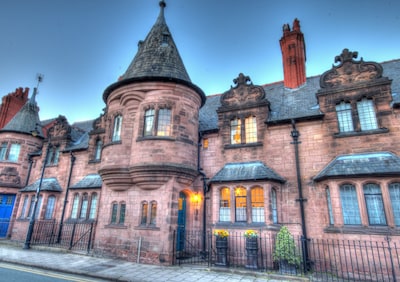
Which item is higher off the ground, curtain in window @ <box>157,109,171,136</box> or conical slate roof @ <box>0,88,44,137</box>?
conical slate roof @ <box>0,88,44,137</box>

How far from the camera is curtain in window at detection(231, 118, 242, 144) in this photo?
15.4 m

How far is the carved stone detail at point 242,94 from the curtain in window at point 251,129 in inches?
43.8

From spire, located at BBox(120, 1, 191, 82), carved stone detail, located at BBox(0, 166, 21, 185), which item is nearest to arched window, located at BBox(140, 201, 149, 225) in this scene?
spire, located at BBox(120, 1, 191, 82)

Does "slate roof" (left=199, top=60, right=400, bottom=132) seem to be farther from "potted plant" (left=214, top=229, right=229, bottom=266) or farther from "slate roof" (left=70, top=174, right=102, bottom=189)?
"slate roof" (left=70, top=174, right=102, bottom=189)

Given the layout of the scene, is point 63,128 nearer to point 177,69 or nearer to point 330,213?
point 177,69

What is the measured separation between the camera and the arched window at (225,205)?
13473mm

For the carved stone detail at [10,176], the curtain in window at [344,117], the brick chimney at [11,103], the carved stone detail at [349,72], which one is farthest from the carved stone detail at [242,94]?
the brick chimney at [11,103]

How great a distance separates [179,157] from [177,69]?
566 cm

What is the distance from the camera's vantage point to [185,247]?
46.4 ft

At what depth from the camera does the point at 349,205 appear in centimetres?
1152

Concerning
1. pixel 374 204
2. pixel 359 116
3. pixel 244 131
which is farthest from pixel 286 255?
pixel 359 116

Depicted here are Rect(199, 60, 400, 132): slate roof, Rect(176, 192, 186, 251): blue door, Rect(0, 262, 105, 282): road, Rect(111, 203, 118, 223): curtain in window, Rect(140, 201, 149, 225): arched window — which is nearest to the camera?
Rect(0, 262, 105, 282): road

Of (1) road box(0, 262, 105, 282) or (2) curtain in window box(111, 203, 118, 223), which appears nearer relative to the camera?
(1) road box(0, 262, 105, 282)

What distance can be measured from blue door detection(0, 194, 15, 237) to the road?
13799mm
